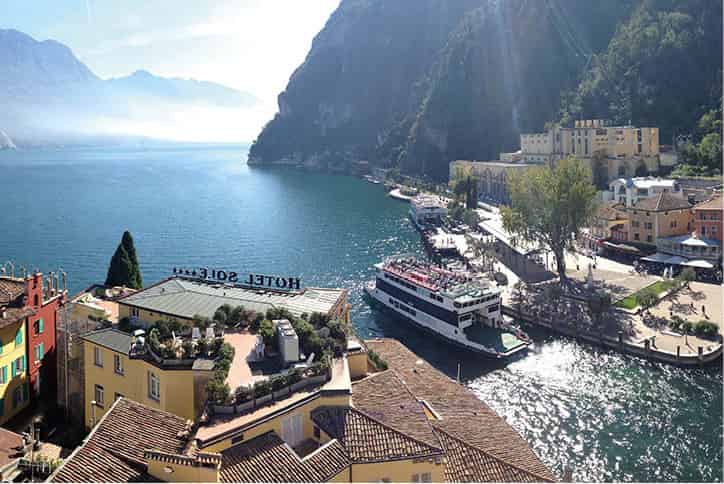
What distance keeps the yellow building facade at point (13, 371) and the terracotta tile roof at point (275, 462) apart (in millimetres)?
17939

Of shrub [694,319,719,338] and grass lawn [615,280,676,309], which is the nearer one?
shrub [694,319,719,338]

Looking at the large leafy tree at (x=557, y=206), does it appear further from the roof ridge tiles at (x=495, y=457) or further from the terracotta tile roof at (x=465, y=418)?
the roof ridge tiles at (x=495, y=457)

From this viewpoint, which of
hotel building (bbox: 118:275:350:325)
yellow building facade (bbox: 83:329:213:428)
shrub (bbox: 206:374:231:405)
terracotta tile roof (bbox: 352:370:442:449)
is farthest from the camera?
hotel building (bbox: 118:275:350:325)

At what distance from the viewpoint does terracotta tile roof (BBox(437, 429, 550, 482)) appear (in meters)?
22.8

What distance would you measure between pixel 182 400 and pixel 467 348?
3177cm

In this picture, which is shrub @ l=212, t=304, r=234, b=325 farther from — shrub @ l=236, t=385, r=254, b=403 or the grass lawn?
the grass lawn

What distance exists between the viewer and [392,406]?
77.6 feet

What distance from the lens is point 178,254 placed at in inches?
3821

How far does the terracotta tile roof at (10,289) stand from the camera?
3406 centimetres

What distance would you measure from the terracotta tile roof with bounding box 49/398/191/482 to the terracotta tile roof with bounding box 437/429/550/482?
9034 mm

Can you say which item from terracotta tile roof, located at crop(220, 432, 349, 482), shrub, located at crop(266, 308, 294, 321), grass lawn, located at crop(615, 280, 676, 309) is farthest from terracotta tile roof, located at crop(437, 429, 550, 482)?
grass lawn, located at crop(615, 280, 676, 309)

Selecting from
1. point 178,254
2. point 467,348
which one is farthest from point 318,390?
point 178,254

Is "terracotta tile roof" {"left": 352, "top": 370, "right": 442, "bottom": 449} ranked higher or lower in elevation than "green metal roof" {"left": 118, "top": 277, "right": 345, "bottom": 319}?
lower

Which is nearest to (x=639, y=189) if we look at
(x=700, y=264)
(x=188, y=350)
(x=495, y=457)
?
(x=700, y=264)
